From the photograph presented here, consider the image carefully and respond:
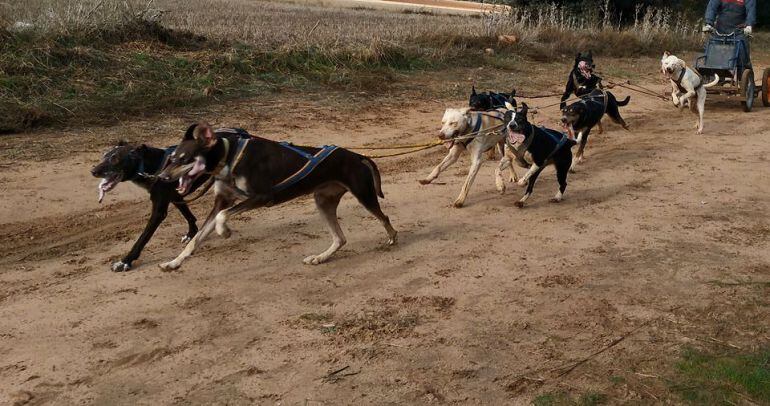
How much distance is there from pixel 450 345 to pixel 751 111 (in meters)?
12.2

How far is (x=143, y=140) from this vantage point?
1023cm

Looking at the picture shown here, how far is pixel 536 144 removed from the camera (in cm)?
840

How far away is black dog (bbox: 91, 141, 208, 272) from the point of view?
6.08m

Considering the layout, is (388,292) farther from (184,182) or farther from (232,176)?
(184,182)

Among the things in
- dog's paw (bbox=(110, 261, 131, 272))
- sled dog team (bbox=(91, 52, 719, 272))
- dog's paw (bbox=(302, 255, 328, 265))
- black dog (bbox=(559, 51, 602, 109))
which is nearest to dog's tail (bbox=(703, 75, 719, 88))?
black dog (bbox=(559, 51, 602, 109))

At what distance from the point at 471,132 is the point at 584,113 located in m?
2.15

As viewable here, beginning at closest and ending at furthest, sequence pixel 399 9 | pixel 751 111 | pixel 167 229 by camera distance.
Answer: pixel 167 229 < pixel 751 111 < pixel 399 9

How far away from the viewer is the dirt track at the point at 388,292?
15.6ft

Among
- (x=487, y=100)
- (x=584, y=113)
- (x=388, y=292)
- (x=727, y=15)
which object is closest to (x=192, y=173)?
(x=388, y=292)

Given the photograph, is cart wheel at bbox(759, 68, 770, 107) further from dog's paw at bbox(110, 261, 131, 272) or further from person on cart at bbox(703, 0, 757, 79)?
dog's paw at bbox(110, 261, 131, 272)

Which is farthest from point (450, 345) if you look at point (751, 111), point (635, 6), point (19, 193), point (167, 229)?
point (635, 6)

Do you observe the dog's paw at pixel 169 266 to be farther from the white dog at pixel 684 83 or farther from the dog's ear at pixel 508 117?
the white dog at pixel 684 83

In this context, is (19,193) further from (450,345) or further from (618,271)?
(618,271)

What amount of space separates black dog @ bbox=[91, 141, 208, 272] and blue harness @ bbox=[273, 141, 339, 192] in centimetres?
65
